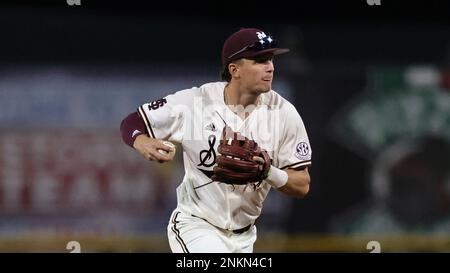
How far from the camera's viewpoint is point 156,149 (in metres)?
4.85

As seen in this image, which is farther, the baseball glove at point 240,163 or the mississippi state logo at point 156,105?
the mississippi state logo at point 156,105

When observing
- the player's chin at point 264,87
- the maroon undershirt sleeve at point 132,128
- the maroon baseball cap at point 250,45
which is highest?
the maroon baseball cap at point 250,45

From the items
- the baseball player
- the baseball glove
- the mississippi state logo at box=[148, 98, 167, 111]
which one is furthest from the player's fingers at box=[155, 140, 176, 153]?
the mississippi state logo at box=[148, 98, 167, 111]

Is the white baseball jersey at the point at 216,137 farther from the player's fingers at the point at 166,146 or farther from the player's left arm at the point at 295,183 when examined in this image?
the player's fingers at the point at 166,146

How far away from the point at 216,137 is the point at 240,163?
378mm

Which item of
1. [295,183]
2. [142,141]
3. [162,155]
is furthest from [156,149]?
[295,183]

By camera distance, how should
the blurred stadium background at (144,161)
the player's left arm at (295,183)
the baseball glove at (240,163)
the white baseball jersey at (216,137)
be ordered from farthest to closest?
the blurred stadium background at (144,161) < the white baseball jersey at (216,137) < the player's left arm at (295,183) < the baseball glove at (240,163)

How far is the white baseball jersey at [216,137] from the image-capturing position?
5160 millimetres

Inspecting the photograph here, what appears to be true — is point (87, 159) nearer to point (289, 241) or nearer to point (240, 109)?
point (289, 241)

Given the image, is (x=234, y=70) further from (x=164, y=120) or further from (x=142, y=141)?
(x=142, y=141)

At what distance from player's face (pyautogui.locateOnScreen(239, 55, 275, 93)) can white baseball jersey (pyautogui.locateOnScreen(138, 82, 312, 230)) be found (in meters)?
0.18

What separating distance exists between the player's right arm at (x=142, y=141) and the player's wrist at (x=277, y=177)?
532 mm

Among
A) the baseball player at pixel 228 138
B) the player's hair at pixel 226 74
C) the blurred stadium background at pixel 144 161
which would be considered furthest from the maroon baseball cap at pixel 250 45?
the blurred stadium background at pixel 144 161

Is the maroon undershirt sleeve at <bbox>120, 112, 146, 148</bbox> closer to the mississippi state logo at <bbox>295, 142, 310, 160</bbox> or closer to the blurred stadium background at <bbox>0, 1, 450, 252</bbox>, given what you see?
the mississippi state logo at <bbox>295, 142, 310, 160</bbox>
